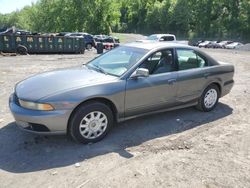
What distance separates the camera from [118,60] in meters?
5.70

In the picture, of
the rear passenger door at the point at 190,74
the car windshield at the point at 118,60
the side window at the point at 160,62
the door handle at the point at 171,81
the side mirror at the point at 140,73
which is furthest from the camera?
the rear passenger door at the point at 190,74

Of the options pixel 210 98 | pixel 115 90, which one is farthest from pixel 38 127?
pixel 210 98

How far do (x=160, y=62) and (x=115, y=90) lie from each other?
1.19 m

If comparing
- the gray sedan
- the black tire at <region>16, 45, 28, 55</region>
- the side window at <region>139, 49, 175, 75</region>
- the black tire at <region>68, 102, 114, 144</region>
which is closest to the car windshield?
the gray sedan

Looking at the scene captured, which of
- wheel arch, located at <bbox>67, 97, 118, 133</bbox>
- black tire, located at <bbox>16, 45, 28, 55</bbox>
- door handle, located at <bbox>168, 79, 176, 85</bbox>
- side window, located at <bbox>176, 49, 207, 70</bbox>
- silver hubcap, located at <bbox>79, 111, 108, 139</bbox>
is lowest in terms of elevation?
black tire, located at <bbox>16, 45, 28, 55</bbox>

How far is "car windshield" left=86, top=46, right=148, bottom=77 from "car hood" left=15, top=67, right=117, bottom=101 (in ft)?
0.70

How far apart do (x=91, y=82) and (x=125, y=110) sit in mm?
757

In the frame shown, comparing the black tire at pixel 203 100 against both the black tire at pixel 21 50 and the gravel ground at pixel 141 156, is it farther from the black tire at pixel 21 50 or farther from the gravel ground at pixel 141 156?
the black tire at pixel 21 50

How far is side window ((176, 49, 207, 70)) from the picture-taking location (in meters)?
5.98

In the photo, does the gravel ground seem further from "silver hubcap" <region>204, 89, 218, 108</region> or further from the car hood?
the car hood

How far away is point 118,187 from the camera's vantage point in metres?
3.77

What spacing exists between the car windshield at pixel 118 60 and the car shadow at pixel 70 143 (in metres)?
1.05

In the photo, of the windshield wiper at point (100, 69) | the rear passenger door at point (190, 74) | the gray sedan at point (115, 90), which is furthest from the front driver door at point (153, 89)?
the windshield wiper at point (100, 69)

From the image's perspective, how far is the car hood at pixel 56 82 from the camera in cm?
465
